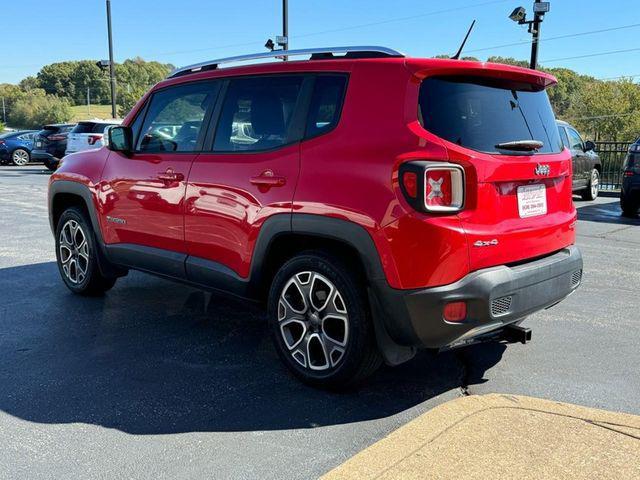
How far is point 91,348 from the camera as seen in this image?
413 cm

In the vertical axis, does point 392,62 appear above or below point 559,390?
above

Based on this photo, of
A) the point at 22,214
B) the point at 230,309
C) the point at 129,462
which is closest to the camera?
the point at 129,462

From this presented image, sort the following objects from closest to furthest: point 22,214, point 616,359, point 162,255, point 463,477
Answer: point 463,477
point 616,359
point 162,255
point 22,214

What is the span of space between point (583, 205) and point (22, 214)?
11.3 meters

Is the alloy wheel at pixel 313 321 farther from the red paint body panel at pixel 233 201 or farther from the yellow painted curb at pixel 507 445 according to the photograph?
the yellow painted curb at pixel 507 445

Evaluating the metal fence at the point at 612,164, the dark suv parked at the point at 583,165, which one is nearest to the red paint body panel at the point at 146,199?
the dark suv parked at the point at 583,165


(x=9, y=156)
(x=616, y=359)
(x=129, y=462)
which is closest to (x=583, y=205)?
(x=616, y=359)

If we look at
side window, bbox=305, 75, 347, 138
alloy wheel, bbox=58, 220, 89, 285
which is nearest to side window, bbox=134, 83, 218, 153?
side window, bbox=305, 75, 347, 138

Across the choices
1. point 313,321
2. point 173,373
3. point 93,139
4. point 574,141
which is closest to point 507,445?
point 313,321

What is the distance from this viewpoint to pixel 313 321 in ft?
11.3

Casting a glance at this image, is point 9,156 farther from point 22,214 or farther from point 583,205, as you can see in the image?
point 583,205

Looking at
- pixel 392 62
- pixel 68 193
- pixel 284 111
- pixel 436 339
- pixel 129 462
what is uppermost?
pixel 392 62

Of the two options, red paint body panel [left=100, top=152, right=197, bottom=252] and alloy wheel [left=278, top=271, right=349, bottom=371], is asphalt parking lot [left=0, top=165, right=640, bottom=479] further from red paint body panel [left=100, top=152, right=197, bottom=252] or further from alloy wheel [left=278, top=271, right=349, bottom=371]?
red paint body panel [left=100, top=152, right=197, bottom=252]

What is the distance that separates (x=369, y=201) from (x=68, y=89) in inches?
4588
